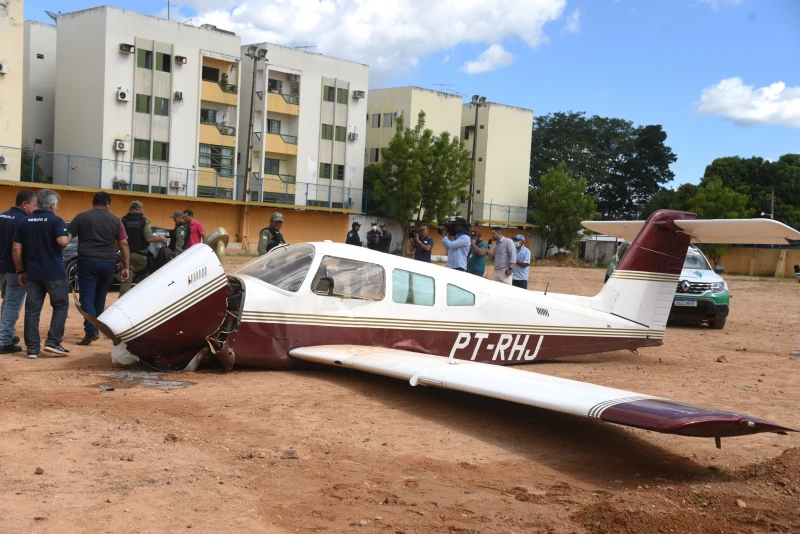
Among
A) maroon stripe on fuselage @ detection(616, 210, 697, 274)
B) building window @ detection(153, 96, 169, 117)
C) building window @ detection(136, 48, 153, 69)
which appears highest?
building window @ detection(136, 48, 153, 69)

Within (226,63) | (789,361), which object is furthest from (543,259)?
(789,361)

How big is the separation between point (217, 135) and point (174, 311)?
39946 mm

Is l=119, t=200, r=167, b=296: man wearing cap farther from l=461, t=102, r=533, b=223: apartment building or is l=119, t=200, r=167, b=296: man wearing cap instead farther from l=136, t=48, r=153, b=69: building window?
l=461, t=102, r=533, b=223: apartment building

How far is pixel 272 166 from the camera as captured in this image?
Answer: 50.5 meters

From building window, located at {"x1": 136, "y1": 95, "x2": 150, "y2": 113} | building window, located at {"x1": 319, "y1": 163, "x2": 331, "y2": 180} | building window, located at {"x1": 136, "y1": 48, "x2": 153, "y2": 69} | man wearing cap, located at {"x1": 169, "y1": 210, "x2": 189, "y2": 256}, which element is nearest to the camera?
man wearing cap, located at {"x1": 169, "y1": 210, "x2": 189, "y2": 256}

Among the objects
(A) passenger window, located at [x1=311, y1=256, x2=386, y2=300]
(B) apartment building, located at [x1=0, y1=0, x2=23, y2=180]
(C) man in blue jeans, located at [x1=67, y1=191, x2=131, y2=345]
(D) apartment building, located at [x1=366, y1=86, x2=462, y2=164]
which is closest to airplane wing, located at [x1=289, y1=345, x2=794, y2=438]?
(A) passenger window, located at [x1=311, y1=256, x2=386, y2=300]

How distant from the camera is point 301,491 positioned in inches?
208

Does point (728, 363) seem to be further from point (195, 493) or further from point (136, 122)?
point (136, 122)

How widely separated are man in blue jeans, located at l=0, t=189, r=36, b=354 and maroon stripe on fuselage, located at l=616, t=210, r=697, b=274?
8332mm

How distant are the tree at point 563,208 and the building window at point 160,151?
29.9 meters

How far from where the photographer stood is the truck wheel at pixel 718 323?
17.9m

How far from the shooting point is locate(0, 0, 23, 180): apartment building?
1433 inches

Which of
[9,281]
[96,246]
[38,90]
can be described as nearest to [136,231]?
[96,246]

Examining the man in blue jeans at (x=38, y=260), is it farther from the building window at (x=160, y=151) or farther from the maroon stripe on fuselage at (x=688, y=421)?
the building window at (x=160, y=151)
